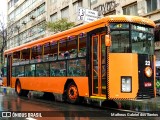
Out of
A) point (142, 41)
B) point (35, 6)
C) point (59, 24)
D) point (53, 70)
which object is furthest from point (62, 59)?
point (35, 6)

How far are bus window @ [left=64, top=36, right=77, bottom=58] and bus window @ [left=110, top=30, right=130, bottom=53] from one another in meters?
2.65

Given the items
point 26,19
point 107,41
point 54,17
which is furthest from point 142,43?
point 26,19

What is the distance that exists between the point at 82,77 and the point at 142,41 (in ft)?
9.59

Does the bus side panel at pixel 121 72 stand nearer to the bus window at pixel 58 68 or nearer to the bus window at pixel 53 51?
the bus window at pixel 58 68

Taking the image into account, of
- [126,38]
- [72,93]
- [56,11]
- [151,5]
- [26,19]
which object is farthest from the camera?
[26,19]

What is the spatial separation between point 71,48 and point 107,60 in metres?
2.97

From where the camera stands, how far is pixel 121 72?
12945mm

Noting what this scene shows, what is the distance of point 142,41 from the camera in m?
13.5

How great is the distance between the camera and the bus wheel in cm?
1516

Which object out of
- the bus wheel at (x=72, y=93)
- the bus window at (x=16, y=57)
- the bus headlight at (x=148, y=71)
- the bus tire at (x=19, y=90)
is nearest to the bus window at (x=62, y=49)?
the bus wheel at (x=72, y=93)

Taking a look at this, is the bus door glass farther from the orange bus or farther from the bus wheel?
the bus wheel

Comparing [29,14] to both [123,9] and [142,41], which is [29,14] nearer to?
[123,9]

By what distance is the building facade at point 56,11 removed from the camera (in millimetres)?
30141

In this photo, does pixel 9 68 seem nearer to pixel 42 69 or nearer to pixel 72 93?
pixel 42 69
